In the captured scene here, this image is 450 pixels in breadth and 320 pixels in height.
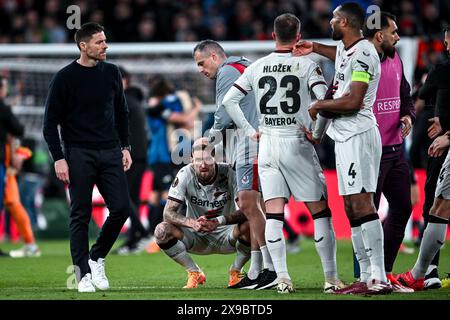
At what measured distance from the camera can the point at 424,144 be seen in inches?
505

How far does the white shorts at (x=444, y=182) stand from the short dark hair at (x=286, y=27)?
68.1 inches

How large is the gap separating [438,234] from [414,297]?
3.05 ft

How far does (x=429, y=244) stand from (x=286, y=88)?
1.88 meters

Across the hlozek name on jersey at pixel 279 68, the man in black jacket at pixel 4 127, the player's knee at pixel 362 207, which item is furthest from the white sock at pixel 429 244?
the man in black jacket at pixel 4 127

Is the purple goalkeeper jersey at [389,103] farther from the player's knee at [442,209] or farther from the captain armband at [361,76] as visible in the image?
the captain armband at [361,76]

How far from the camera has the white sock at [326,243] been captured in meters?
8.16

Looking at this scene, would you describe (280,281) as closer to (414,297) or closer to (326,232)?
(326,232)

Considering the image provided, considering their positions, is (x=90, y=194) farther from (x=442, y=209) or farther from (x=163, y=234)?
(x=442, y=209)

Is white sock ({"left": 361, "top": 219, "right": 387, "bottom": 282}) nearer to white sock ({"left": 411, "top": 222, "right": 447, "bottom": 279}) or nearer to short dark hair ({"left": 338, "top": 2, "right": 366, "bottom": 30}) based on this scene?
white sock ({"left": 411, "top": 222, "right": 447, "bottom": 279})

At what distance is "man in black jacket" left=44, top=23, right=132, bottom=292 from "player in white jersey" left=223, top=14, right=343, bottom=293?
1366mm

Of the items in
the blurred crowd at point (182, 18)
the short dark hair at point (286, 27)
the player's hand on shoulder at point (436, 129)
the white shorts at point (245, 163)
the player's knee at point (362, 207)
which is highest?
the blurred crowd at point (182, 18)

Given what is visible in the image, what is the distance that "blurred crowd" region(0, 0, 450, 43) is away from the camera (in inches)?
754

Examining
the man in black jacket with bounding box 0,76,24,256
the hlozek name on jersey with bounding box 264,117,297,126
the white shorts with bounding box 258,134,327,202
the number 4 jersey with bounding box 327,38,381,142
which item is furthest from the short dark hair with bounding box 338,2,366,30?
the man in black jacket with bounding box 0,76,24,256

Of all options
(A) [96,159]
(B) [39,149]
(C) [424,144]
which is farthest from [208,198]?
(B) [39,149]
